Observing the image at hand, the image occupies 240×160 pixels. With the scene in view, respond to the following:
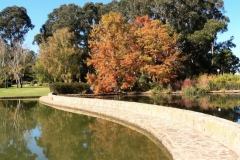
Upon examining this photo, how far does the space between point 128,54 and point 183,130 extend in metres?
20.2

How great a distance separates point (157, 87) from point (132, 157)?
73.7 ft

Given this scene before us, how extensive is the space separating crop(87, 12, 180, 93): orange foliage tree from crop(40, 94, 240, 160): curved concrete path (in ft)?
44.0

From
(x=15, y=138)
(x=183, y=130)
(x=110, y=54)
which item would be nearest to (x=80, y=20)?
(x=110, y=54)

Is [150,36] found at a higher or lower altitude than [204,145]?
higher

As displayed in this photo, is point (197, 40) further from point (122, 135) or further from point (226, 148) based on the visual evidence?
point (226, 148)

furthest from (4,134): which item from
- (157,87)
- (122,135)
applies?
(157,87)

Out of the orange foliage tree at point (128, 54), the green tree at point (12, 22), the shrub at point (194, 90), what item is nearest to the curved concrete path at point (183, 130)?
the shrub at point (194, 90)

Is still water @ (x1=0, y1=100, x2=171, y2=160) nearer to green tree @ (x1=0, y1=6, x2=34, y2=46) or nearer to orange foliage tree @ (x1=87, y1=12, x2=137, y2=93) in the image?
orange foliage tree @ (x1=87, y1=12, x2=137, y2=93)

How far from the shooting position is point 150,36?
28.6 meters

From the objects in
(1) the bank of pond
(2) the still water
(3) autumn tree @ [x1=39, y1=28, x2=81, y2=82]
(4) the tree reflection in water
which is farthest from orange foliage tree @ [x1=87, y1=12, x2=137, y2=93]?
(2) the still water

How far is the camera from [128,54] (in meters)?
28.5

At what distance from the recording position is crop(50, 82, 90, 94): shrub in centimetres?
2784

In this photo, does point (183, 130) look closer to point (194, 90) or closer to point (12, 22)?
point (194, 90)

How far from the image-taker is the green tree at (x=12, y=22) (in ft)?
188
